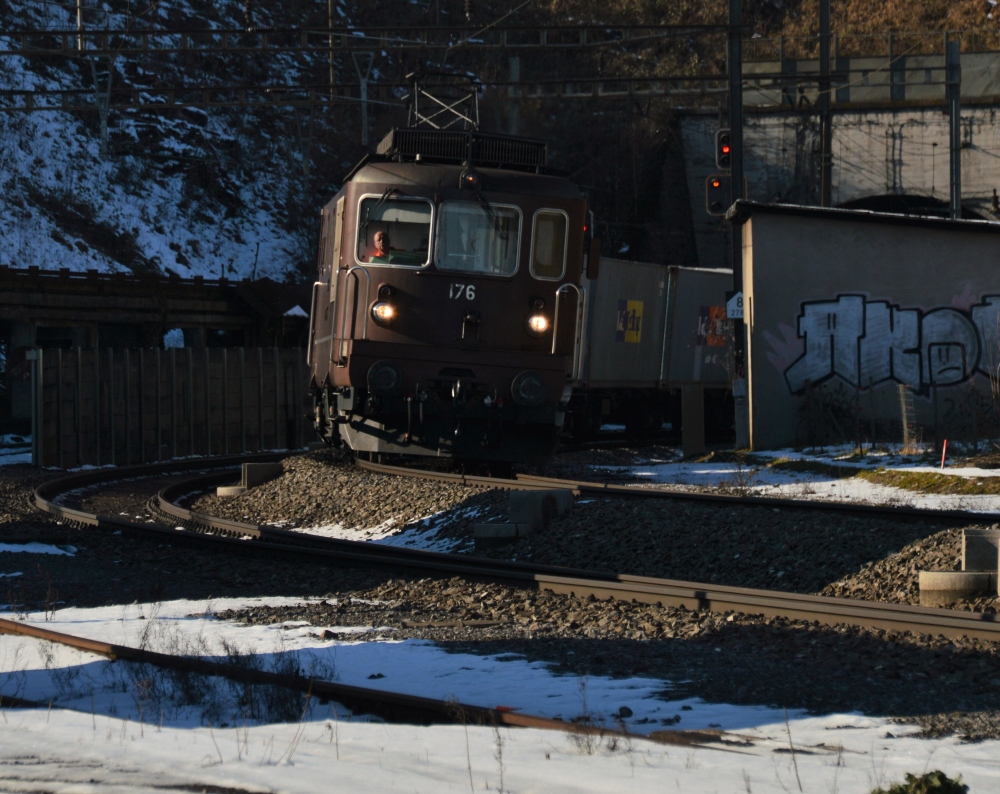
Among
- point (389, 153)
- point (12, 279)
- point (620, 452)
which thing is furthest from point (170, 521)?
point (12, 279)

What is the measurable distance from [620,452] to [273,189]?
99.0 feet

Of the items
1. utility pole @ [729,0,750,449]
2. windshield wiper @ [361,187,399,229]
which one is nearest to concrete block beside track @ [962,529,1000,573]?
windshield wiper @ [361,187,399,229]

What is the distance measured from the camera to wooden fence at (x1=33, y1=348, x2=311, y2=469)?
21.1m

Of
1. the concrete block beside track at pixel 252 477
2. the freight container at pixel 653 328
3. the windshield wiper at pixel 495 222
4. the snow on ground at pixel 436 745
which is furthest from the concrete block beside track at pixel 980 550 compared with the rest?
the freight container at pixel 653 328

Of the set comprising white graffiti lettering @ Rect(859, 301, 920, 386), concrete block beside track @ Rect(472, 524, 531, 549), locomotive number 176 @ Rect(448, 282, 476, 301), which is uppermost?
locomotive number 176 @ Rect(448, 282, 476, 301)

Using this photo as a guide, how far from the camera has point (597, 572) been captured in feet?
28.1

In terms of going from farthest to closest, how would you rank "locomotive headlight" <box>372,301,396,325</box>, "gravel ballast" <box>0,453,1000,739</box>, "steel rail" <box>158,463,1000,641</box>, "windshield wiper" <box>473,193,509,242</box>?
"windshield wiper" <box>473,193,509,242</box>, "locomotive headlight" <box>372,301,396,325</box>, "steel rail" <box>158,463,1000,641</box>, "gravel ballast" <box>0,453,1000,739</box>

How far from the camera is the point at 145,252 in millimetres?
41219

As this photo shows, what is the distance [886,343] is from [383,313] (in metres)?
9.15

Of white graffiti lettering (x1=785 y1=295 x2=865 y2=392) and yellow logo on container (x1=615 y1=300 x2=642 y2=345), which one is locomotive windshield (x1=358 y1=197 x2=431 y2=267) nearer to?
white graffiti lettering (x1=785 y1=295 x2=865 y2=392)

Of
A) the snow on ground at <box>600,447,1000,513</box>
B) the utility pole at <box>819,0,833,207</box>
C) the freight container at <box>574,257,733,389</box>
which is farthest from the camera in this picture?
the freight container at <box>574,257,733,389</box>

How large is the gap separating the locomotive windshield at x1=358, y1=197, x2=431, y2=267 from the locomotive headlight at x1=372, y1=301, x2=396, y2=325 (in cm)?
51

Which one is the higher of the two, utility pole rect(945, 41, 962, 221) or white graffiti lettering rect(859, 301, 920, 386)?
utility pole rect(945, 41, 962, 221)

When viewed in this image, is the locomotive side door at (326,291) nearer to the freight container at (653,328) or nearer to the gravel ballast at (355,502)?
the gravel ballast at (355,502)
